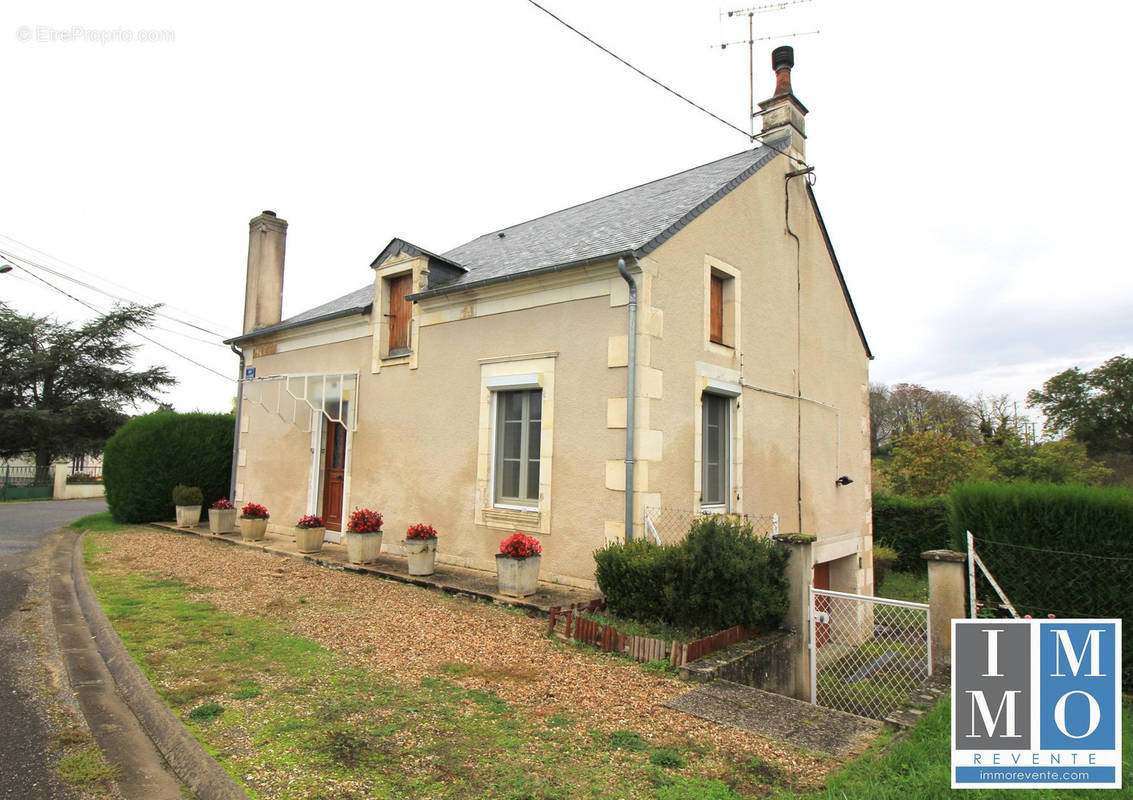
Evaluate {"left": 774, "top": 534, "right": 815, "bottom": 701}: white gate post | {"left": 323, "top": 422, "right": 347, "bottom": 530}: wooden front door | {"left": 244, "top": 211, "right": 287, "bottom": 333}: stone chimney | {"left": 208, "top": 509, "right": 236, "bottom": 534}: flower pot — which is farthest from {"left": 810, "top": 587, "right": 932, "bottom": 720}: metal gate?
{"left": 244, "top": 211, "right": 287, "bottom": 333}: stone chimney

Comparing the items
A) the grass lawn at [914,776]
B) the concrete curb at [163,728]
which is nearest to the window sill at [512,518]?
the concrete curb at [163,728]

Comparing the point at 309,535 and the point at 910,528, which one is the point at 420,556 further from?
the point at 910,528

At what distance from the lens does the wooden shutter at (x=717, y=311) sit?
8.68m

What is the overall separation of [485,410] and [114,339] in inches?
1236

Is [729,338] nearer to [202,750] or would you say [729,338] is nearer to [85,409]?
[202,750]

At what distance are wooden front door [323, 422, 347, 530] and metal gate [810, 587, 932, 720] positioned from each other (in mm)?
7929

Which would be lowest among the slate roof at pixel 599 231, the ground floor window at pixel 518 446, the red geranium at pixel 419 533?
the red geranium at pixel 419 533

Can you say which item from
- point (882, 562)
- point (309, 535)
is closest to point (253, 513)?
point (309, 535)

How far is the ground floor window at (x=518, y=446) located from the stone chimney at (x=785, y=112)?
21.1 ft

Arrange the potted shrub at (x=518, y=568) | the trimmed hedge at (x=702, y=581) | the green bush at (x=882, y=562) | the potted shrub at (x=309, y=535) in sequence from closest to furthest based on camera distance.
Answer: the trimmed hedge at (x=702, y=581) → the potted shrub at (x=518, y=568) → the potted shrub at (x=309, y=535) → the green bush at (x=882, y=562)

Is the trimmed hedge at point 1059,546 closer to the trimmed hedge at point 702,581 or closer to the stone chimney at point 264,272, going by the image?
the trimmed hedge at point 702,581

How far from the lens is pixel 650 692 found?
4.53 m

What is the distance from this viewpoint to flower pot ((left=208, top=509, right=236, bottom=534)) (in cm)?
1165

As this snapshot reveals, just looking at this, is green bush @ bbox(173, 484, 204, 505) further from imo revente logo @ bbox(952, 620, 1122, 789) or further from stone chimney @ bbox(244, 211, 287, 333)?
imo revente logo @ bbox(952, 620, 1122, 789)
